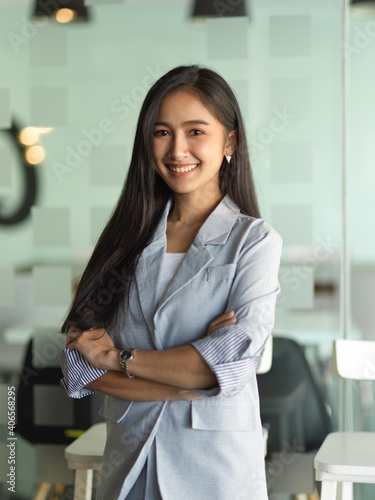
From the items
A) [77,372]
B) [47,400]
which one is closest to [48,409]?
[47,400]

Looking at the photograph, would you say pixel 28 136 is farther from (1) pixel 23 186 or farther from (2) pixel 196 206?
(2) pixel 196 206

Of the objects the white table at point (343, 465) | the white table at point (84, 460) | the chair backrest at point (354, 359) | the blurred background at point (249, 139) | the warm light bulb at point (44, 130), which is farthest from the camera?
the warm light bulb at point (44, 130)

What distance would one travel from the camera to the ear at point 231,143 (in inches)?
59.2

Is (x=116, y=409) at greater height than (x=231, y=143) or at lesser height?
lesser

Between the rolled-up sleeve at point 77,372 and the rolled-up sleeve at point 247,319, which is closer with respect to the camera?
the rolled-up sleeve at point 247,319

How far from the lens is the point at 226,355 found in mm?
1282

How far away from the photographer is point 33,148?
2893 millimetres

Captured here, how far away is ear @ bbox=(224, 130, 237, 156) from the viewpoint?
4.94ft

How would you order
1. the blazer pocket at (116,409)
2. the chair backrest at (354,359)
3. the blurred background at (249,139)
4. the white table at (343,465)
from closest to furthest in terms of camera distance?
the blazer pocket at (116,409) → the white table at (343,465) → the chair backrest at (354,359) → the blurred background at (249,139)

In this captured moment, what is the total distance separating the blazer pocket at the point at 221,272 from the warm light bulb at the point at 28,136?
1734 mm

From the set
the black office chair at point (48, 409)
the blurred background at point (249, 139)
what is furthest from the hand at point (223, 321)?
the black office chair at point (48, 409)

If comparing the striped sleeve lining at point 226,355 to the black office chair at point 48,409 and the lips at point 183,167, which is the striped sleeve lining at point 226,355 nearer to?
the lips at point 183,167

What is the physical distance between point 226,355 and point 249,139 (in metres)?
1.61

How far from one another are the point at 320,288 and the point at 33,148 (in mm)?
1297
